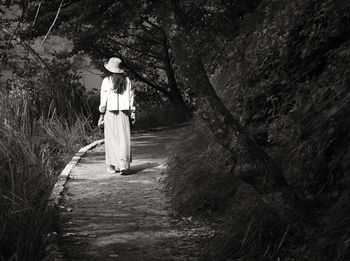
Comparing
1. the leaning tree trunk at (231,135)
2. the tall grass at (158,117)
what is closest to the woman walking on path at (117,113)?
the leaning tree trunk at (231,135)

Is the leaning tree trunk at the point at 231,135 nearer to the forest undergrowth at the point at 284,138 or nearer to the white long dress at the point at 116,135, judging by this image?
the forest undergrowth at the point at 284,138

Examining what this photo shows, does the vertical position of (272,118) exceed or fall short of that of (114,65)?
it falls short

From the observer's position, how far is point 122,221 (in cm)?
718

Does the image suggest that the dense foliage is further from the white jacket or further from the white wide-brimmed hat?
the white jacket

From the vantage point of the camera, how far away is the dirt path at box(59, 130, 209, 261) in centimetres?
601

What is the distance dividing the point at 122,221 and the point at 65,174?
3.08 m

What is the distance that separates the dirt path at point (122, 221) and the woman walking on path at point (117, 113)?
29 cm

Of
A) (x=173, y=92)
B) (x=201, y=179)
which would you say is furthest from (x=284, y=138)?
(x=173, y=92)

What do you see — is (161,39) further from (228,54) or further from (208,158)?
(208,158)

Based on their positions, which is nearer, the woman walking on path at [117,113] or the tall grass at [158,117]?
the woman walking on path at [117,113]

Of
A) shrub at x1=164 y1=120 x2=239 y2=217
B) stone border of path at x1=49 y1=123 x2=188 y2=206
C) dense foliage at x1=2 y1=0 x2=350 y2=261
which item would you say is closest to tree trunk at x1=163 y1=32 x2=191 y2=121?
stone border of path at x1=49 y1=123 x2=188 y2=206

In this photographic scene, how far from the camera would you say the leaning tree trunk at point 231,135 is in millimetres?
4441

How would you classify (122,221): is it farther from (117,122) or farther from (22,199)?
(117,122)

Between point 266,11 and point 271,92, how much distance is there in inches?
108
